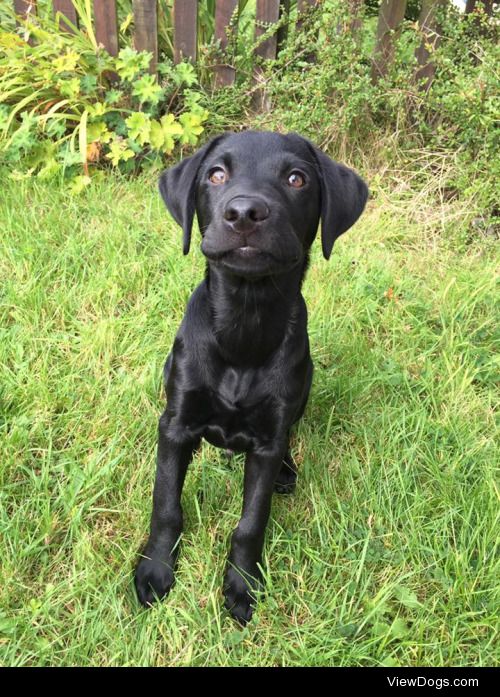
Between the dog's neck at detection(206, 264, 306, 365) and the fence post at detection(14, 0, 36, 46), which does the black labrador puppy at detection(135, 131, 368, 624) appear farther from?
the fence post at detection(14, 0, 36, 46)

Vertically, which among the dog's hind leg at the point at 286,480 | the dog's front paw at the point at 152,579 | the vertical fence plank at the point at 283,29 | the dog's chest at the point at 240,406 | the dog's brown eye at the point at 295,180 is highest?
the dog's brown eye at the point at 295,180

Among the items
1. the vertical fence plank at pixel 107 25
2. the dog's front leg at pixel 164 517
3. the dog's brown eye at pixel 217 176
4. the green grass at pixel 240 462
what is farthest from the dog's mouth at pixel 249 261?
the vertical fence plank at pixel 107 25

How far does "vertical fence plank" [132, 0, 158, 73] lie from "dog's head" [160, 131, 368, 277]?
271 cm

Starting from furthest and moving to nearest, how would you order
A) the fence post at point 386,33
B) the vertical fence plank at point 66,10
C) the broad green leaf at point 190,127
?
the vertical fence plank at point 66,10
the fence post at point 386,33
the broad green leaf at point 190,127

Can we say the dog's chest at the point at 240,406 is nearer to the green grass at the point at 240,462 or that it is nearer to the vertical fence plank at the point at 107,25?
the green grass at the point at 240,462

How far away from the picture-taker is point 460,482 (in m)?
2.33

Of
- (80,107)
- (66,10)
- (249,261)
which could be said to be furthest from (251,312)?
(66,10)

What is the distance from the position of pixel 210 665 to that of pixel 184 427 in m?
0.74

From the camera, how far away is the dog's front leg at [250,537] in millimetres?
1983

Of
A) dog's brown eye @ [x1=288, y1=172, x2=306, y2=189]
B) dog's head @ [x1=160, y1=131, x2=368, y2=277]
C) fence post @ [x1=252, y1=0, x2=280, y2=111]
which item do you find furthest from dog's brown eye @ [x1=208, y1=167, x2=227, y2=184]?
fence post @ [x1=252, y1=0, x2=280, y2=111]

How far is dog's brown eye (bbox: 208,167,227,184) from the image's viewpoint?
1.87 meters

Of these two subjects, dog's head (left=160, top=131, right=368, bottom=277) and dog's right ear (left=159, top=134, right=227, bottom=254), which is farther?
dog's right ear (left=159, top=134, right=227, bottom=254)

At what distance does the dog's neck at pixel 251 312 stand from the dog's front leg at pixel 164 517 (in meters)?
0.37

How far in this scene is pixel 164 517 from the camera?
2029 millimetres
